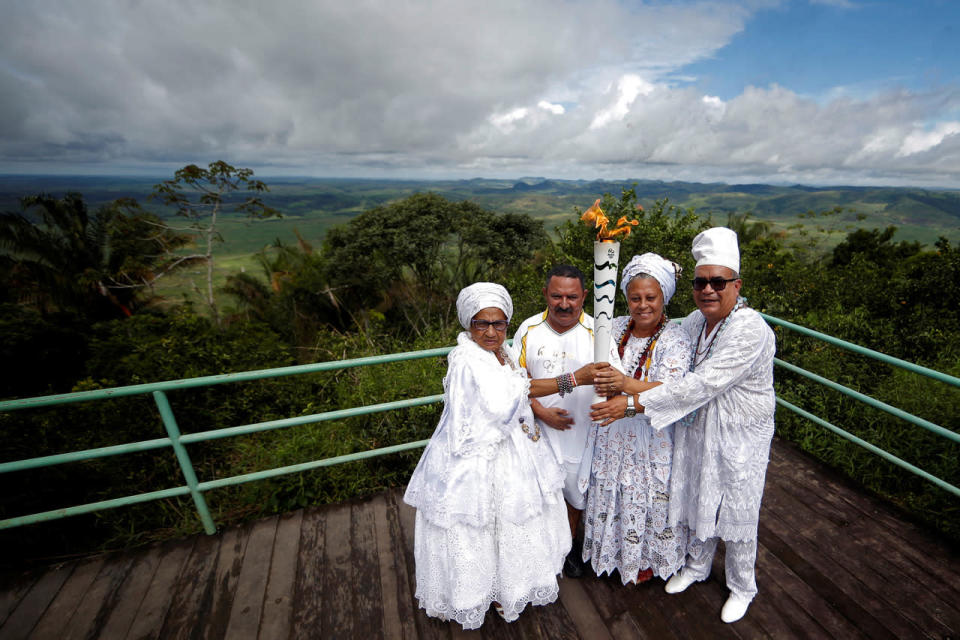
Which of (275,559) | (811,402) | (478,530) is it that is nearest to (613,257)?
(478,530)

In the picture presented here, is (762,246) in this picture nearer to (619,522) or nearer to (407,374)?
(407,374)

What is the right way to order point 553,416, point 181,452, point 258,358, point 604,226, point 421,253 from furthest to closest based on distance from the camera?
point 421,253 → point 258,358 → point 181,452 → point 553,416 → point 604,226

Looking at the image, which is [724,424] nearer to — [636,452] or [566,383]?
[636,452]

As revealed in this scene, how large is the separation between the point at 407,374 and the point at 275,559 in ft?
9.79

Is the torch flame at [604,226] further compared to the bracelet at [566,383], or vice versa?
the bracelet at [566,383]

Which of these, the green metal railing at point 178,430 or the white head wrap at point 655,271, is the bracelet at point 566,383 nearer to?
the white head wrap at point 655,271

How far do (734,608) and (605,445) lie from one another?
96cm

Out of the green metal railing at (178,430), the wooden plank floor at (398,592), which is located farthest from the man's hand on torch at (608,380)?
the wooden plank floor at (398,592)

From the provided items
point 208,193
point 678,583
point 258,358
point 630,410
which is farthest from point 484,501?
point 208,193

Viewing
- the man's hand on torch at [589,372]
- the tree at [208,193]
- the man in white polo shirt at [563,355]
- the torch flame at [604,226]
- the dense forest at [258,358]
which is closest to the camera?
the torch flame at [604,226]

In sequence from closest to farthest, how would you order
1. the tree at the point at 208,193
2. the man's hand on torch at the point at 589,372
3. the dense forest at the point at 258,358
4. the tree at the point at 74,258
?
the man's hand on torch at the point at 589,372 < the dense forest at the point at 258,358 < the tree at the point at 74,258 < the tree at the point at 208,193

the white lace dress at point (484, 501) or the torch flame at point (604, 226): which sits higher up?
the torch flame at point (604, 226)

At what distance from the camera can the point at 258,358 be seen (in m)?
6.80

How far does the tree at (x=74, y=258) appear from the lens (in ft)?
36.1
